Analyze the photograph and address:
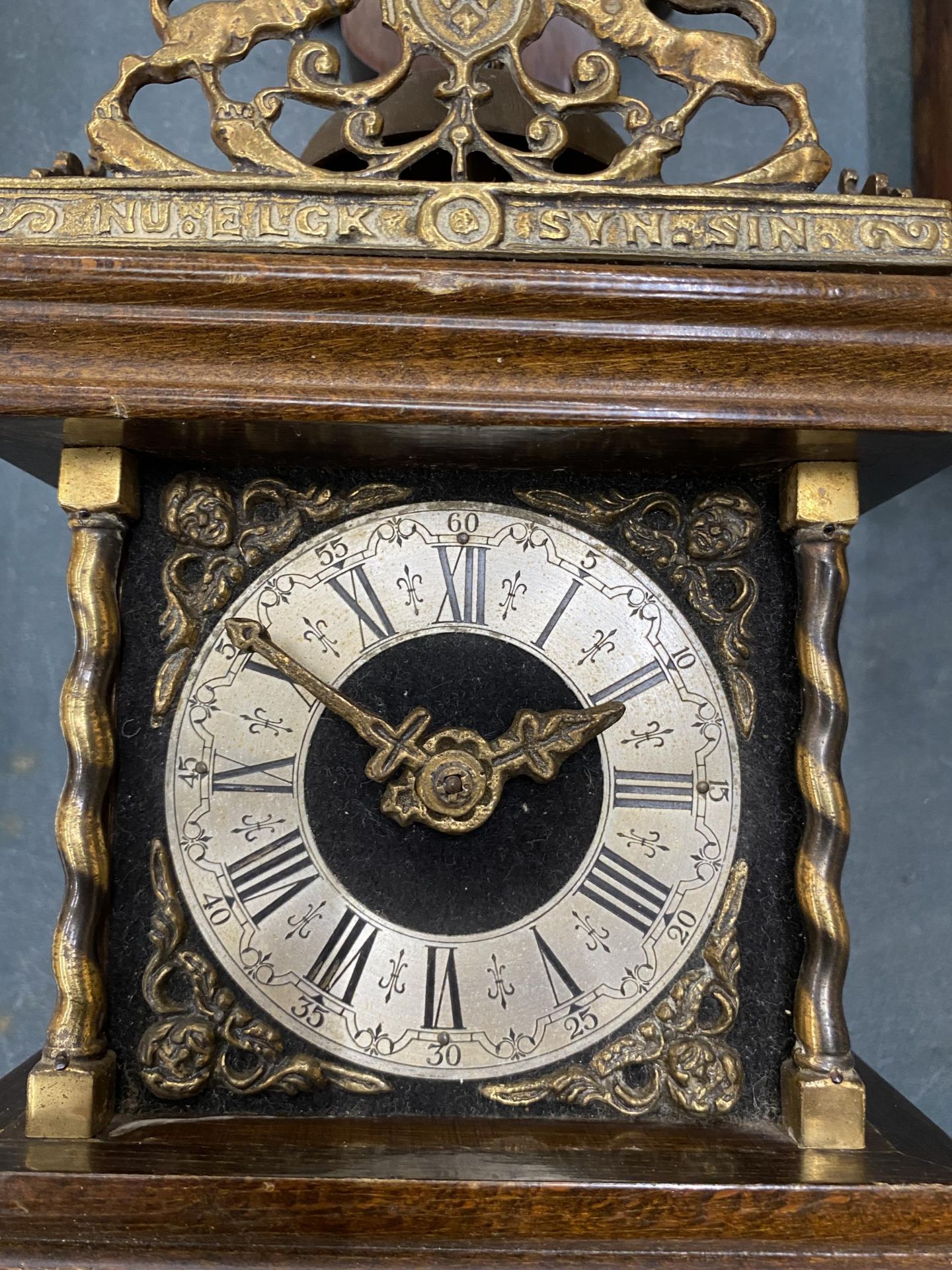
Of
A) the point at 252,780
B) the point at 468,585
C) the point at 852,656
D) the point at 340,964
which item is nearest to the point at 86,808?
the point at 252,780

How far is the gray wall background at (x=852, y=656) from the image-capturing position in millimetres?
1553

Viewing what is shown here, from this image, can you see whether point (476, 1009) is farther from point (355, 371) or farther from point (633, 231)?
point (633, 231)

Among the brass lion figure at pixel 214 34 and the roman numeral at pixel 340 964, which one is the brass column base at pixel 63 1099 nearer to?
the roman numeral at pixel 340 964

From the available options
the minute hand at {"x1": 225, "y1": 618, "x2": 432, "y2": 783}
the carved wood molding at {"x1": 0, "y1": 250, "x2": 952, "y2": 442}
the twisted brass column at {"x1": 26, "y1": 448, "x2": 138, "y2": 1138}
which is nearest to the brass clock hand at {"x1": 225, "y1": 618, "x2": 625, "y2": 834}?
the minute hand at {"x1": 225, "y1": 618, "x2": 432, "y2": 783}

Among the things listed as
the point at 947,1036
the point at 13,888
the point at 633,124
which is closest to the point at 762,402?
the point at 633,124

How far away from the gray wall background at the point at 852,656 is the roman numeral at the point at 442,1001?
65cm

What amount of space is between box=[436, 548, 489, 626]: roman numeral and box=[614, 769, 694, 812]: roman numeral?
0.17 metres

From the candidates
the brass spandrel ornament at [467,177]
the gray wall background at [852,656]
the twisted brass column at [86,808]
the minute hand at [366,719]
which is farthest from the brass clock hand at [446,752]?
the gray wall background at [852,656]

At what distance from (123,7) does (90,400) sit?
920 millimetres

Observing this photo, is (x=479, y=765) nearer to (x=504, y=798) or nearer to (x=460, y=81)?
(x=504, y=798)

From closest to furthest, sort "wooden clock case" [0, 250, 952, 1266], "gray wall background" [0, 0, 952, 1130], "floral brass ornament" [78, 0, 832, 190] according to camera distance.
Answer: "wooden clock case" [0, 250, 952, 1266], "floral brass ornament" [78, 0, 832, 190], "gray wall background" [0, 0, 952, 1130]

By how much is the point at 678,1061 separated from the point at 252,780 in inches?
15.8

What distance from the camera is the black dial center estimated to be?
3.55 feet

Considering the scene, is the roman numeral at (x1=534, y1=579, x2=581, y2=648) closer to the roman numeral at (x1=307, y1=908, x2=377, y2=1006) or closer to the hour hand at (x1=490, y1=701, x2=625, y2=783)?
the hour hand at (x1=490, y1=701, x2=625, y2=783)
